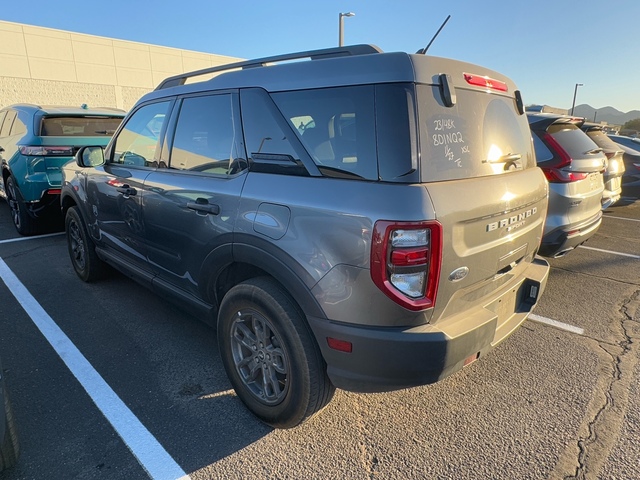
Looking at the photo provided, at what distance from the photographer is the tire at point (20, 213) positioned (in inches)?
235

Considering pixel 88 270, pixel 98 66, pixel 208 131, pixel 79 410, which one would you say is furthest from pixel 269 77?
pixel 98 66

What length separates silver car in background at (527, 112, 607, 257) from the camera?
4.07 meters

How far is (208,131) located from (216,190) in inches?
19.0

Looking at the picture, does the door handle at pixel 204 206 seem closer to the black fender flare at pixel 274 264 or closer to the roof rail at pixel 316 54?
the black fender flare at pixel 274 264

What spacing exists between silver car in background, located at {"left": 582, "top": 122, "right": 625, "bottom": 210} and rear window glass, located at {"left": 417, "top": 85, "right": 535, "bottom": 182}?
3.90 m

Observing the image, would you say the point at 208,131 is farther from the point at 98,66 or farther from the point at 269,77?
the point at 98,66

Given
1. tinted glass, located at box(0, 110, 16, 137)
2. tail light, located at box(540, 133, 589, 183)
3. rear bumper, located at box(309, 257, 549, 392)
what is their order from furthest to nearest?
tinted glass, located at box(0, 110, 16, 137)
tail light, located at box(540, 133, 589, 183)
rear bumper, located at box(309, 257, 549, 392)

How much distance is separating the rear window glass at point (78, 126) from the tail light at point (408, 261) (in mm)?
5628

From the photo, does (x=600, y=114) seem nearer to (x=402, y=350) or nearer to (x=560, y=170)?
(x=560, y=170)

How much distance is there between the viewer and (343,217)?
188 centimetres

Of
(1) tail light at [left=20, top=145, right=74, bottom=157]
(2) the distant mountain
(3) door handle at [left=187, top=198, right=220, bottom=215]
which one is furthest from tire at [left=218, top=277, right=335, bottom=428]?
(2) the distant mountain

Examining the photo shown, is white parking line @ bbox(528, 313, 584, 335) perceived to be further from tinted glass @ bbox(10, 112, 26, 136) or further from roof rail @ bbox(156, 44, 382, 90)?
tinted glass @ bbox(10, 112, 26, 136)

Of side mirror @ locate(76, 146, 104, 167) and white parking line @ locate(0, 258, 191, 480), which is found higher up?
side mirror @ locate(76, 146, 104, 167)

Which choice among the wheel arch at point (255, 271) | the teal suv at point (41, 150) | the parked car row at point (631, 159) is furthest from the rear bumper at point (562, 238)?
the teal suv at point (41, 150)
